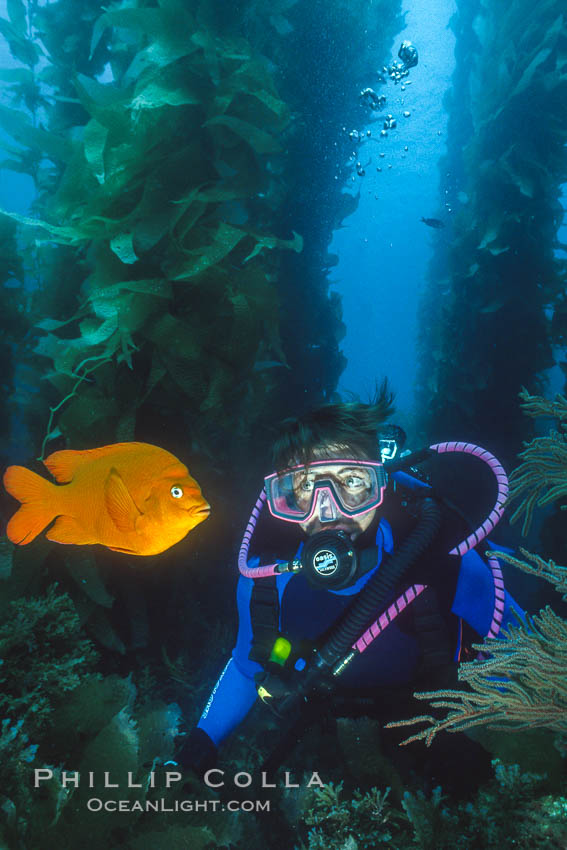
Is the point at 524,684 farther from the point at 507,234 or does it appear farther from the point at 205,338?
the point at 507,234

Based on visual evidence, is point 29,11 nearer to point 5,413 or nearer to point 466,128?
point 5,413

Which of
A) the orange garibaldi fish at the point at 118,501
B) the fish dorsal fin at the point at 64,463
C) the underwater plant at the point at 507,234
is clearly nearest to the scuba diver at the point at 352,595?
the orange garibaldi fish at the point at 118,501

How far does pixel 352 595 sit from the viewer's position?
2850mm

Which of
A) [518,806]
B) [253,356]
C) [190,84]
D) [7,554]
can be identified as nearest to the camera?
[518,806]

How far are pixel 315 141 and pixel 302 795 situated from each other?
6.24 meters

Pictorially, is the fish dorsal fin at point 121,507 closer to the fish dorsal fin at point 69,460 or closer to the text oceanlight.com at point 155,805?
the fish dorsal fin at point 69,460

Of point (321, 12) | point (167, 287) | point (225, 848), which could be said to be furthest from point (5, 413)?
point (321, 12)

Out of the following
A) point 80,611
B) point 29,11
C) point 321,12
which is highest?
point 321,12

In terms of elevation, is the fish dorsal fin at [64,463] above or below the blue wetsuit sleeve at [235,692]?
above

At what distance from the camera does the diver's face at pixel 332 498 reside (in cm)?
262

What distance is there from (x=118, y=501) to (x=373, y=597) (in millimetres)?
1587

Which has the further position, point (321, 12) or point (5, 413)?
point (321, 12)

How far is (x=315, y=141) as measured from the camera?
5.14 meters

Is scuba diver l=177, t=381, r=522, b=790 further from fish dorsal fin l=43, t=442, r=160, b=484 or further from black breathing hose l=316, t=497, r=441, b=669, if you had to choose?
fish dorsal fin l=43, t=442, r=160, b=484
